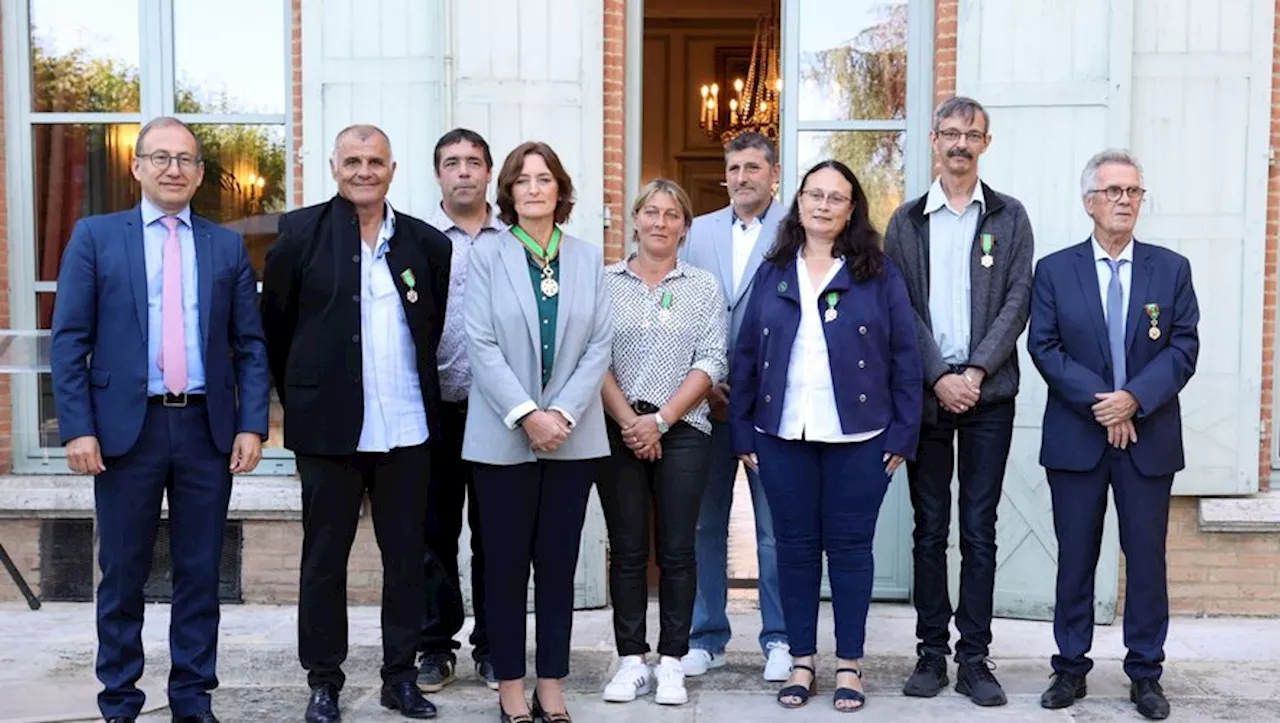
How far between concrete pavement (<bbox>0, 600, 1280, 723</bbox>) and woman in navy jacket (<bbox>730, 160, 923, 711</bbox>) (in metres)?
0.32

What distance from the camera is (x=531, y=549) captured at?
14.7ft

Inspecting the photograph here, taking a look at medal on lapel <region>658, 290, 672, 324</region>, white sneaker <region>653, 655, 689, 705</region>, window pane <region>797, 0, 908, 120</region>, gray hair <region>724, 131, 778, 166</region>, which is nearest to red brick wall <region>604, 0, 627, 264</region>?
window pane <region>797, 0, 908, 120</region>

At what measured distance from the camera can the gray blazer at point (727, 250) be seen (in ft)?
16.7

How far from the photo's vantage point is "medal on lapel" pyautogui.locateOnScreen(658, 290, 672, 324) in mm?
4668

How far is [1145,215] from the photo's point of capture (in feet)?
19.5

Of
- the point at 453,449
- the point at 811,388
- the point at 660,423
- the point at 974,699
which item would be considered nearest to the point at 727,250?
the point at 811,388

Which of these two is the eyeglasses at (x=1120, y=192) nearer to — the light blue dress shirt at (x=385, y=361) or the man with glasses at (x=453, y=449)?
the man with glasses at (x=453, y=449)

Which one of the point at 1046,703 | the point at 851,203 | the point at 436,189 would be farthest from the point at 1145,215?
the point at 436,189

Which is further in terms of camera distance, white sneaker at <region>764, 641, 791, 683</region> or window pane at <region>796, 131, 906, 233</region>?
window pane at <region>796, 131, 906, 233</region>

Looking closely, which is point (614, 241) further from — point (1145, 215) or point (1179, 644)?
point (1179, 644)

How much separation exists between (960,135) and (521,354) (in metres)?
1.78

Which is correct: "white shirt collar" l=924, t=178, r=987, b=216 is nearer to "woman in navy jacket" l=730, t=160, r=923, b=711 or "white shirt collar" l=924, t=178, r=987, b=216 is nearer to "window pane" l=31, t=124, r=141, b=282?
"woman in navy jacket" l=730, t=160, r=923, b=711

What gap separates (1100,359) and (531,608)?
282cm

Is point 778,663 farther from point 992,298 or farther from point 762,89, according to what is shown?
point 762,89
